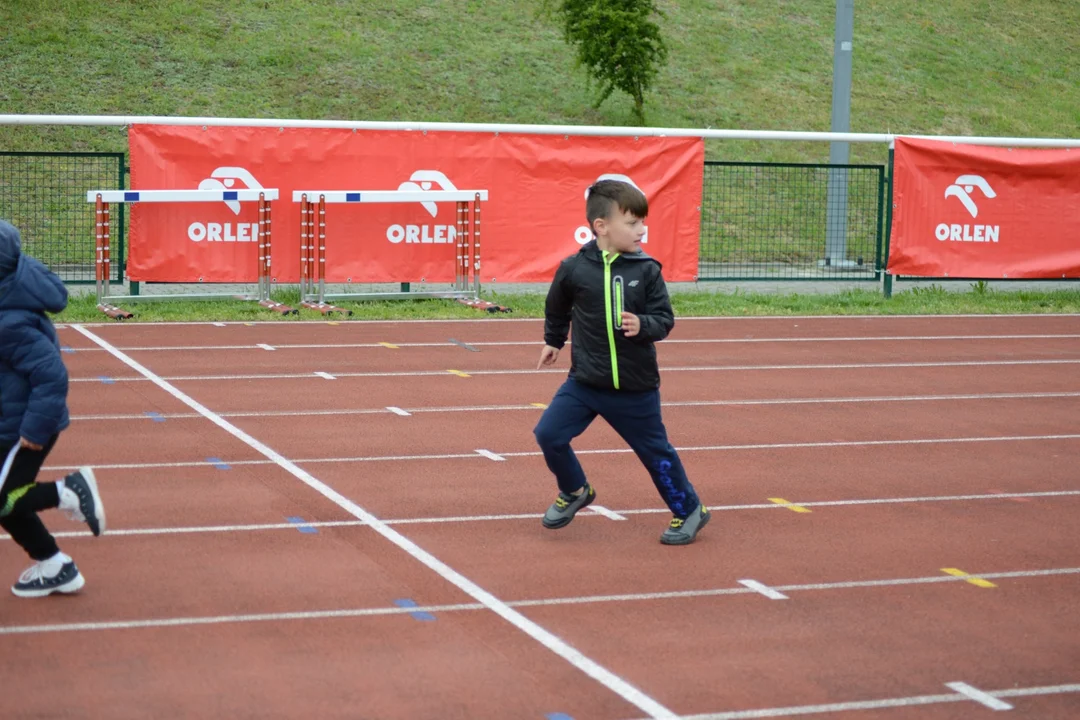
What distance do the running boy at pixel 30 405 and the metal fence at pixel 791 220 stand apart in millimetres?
13783

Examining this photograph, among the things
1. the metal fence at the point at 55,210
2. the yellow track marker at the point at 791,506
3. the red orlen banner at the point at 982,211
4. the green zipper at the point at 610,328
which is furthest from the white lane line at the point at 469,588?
the red orlen banner at the point at 982,211

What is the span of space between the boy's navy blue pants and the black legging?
2478 millimetres

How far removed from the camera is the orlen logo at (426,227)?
17578 mm

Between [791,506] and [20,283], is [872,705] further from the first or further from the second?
[20,283]

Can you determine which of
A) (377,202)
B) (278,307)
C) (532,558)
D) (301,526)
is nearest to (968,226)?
(377,202)

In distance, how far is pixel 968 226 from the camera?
1955 cm

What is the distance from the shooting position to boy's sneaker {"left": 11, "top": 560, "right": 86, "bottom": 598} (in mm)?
6473

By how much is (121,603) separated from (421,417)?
4877 mm

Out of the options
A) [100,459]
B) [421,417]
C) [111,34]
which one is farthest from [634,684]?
[111,34]

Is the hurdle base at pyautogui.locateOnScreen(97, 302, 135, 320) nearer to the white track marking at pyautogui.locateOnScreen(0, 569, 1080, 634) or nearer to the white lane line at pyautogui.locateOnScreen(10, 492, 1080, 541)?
the white lane line at pyautogui.locateOnScreen(10, 492, 1080, 541)

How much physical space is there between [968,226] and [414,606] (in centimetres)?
1479

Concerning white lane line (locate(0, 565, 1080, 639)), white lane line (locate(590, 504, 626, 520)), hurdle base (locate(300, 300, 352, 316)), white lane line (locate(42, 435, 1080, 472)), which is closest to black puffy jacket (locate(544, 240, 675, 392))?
white lane line (locate(590, 504, 626, 520))

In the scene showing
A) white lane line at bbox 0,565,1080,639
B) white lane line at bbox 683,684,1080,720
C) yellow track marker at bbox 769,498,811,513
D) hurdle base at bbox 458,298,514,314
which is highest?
hurdle base at bbox 458,298,514,314

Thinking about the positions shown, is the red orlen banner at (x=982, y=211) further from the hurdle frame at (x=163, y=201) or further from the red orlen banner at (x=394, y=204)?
the hurdle frame at (x=163, y=201)
